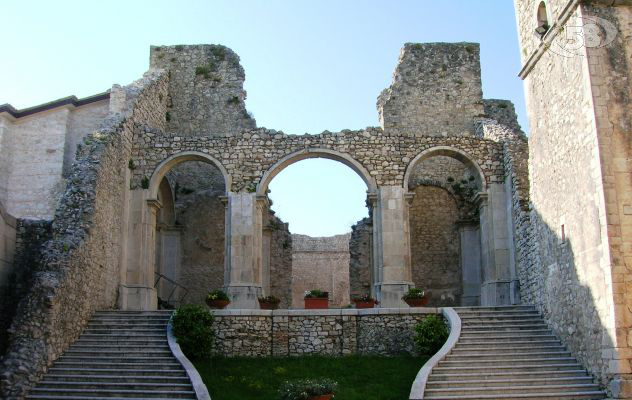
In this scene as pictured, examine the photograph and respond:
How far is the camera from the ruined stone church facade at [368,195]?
553 inches

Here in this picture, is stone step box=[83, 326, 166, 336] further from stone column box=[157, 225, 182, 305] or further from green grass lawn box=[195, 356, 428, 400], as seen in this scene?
stone column box=[157, 225, 182, 305]

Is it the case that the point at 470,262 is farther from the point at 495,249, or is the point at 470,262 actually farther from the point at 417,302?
the point at 417,302

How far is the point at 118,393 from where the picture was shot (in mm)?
14164

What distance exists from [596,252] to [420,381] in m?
4.11

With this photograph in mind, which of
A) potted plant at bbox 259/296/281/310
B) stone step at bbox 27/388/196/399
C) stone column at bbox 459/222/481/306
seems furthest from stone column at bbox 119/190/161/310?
stone column at bbox 459/222/481/306

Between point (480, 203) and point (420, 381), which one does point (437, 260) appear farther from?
point (420, 381)

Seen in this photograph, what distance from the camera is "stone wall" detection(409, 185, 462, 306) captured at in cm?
2456

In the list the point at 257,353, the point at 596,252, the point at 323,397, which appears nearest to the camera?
the point at 323,397

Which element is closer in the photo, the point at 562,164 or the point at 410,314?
the point at 562,164

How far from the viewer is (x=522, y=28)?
17.6 m

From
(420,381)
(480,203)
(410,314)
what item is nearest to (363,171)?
(480,203)

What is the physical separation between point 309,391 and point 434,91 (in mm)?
15973

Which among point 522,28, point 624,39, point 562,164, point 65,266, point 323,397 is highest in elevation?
point 522,28

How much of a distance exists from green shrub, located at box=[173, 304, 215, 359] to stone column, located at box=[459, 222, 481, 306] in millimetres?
10173
